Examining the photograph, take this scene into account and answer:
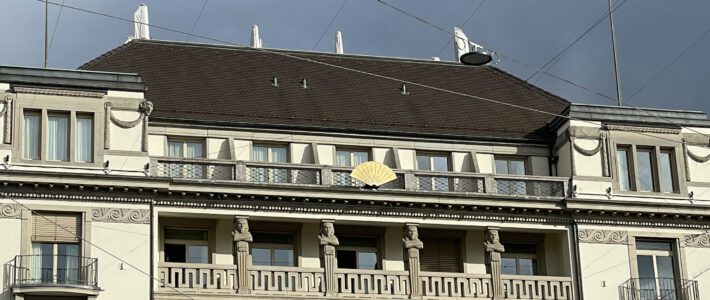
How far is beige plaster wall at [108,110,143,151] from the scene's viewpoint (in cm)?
5697

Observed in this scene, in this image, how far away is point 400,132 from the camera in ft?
202

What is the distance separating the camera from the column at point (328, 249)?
191 feet

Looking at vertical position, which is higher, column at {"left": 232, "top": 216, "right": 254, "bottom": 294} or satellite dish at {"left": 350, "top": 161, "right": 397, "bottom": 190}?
satellite dish at {"left": 350, "top": 161, "right": 397, "bottom": 190}

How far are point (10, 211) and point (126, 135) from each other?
4.70 m

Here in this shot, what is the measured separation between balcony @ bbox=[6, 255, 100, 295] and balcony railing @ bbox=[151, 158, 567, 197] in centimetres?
405

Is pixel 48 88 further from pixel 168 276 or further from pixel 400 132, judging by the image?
pixel 400 132

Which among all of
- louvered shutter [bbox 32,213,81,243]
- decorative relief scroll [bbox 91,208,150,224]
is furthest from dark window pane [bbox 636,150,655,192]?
louvered shutter [bbox 32,213,81,243]

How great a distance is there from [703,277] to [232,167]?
56.4ft

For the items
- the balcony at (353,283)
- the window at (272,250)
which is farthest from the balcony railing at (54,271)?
the window at (272,250)

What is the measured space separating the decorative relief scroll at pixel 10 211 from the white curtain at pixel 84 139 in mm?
2719

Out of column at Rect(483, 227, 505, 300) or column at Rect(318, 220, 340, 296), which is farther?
column at Rect(483, 227, 505, 300)

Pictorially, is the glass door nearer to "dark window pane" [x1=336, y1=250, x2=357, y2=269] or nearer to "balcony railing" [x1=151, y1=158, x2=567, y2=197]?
"balcony railing" [x1=151, y1=158, x2=567, y2=197]

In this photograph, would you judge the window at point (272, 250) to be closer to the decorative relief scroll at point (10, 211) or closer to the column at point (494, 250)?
the column at point (494, 250)

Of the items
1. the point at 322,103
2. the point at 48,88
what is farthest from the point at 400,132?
the point at 48,88
